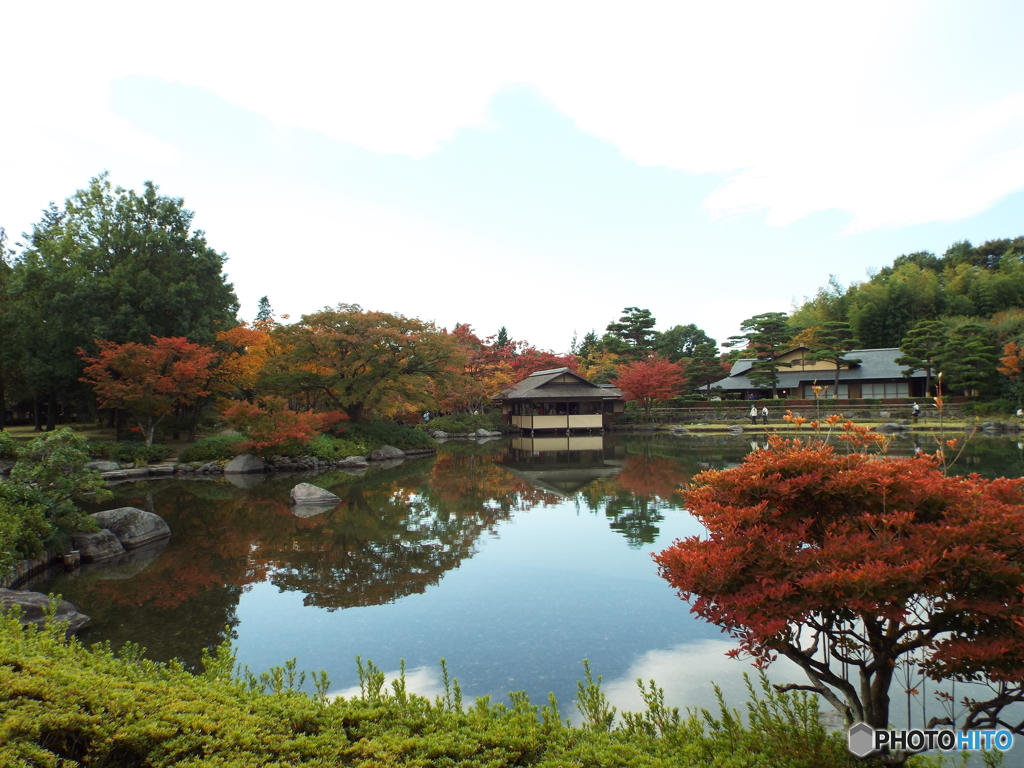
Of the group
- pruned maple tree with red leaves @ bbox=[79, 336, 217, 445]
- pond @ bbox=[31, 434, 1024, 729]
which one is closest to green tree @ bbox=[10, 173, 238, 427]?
pruned maple tree with red leaves @ bbox=[79, 336, 217, 445]

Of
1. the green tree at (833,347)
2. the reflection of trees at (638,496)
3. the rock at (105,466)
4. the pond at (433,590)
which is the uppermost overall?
the green tree at (833,347)

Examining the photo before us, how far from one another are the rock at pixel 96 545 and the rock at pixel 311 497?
4366 mm

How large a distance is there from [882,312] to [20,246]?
169 feet

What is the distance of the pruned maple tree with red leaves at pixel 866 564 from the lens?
111 inches

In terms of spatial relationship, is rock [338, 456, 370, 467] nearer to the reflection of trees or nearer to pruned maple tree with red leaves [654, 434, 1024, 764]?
the reflection of trees

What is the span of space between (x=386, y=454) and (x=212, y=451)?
6.23m

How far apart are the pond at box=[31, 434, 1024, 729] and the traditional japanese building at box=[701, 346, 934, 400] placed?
77.4 ft

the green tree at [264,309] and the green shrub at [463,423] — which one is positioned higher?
the green tree at [264,309]

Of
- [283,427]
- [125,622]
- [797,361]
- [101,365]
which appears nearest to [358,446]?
[283,427]

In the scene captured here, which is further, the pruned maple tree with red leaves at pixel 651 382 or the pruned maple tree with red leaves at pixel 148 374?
the pruned maple tree with red leaves at pixel 651 382

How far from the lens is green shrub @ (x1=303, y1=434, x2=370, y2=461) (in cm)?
2139

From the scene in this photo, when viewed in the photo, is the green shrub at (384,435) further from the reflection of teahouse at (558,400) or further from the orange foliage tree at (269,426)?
the reflection of teahouse at (558,400)

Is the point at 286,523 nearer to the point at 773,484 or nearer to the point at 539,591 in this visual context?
the point at 539,591

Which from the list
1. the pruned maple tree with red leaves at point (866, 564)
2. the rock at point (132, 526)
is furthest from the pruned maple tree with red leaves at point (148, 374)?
the pruned maple tree with red leaves at point (866, 564)
